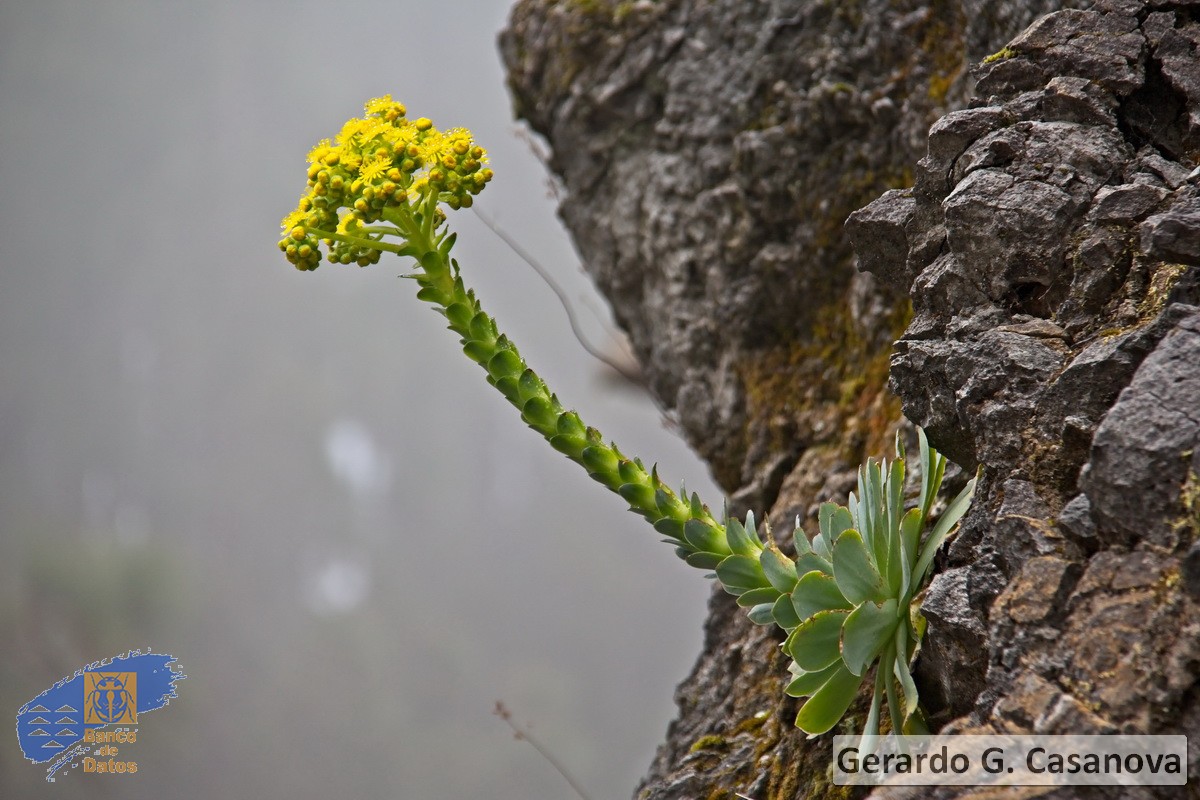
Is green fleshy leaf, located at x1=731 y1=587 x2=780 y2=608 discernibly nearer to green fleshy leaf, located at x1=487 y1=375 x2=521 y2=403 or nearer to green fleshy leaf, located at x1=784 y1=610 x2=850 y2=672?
green fleshy leaf, located at x1=784 y1=610 x2=850 y2=672

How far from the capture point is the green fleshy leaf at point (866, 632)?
1640 millimetres

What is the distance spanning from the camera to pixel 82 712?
143 inches

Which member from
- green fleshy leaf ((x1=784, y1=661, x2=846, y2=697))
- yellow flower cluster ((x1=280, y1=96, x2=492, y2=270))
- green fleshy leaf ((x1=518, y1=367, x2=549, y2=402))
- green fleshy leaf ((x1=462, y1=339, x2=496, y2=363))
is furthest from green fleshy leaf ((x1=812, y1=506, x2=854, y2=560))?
yellow flower cluster ((x1=280, y1=96, x2=492, y2=270))

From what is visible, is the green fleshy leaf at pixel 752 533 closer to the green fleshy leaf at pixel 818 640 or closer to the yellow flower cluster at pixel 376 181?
the green fleshy leaf at pixel 818 640

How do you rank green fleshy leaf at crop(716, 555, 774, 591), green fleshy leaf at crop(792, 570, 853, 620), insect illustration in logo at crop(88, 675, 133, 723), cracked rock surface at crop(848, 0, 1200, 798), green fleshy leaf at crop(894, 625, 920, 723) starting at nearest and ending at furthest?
cracked rock surface at crop(848, 0, 1200, 798)
green fleshy leaf at crop(894, 625, 920, 723)
green fleshy leaf at crop(792, 570, 853, 620)
green fleshy leaf at crop(716, 555, 774, 591)
insect illustration in logo at crop(88, 675, 133, 723)

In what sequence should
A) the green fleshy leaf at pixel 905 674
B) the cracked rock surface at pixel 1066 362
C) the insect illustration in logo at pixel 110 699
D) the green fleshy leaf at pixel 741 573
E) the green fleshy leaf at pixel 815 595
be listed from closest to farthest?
the cracked rock surface at pixel 1066 362
the green fleshy leaf at pixel 905 674
the green fleshy leaf at pixel 815 595
the green fleshy leaf at pixel 741 573
the insect illustration in logo at pixel 110 699

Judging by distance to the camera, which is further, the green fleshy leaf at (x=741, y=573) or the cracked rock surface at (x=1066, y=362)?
the green fleshy leaf at (x=741, y=573)

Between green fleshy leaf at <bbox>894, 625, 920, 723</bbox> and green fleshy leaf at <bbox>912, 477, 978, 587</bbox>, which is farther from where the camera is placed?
green fleshy leaf at <bbox>912, 477, 978, 587</bbox>

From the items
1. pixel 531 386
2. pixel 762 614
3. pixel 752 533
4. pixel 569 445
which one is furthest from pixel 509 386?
pixel 762 614

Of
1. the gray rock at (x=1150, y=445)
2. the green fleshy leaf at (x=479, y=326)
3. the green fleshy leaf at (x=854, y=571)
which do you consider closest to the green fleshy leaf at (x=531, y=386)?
the green fleshy leaf at (x=479, y=326)

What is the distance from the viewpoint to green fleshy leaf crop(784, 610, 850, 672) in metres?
1.67

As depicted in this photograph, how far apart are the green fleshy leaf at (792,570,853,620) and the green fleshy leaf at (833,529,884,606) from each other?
0.11 ft

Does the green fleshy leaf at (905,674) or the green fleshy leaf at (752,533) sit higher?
the green fleshy leaf at (752,533)

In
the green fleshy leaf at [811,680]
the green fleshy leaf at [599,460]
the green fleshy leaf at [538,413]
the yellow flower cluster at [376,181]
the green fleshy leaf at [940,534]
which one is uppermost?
the yellow flower cluster at [376,181]
